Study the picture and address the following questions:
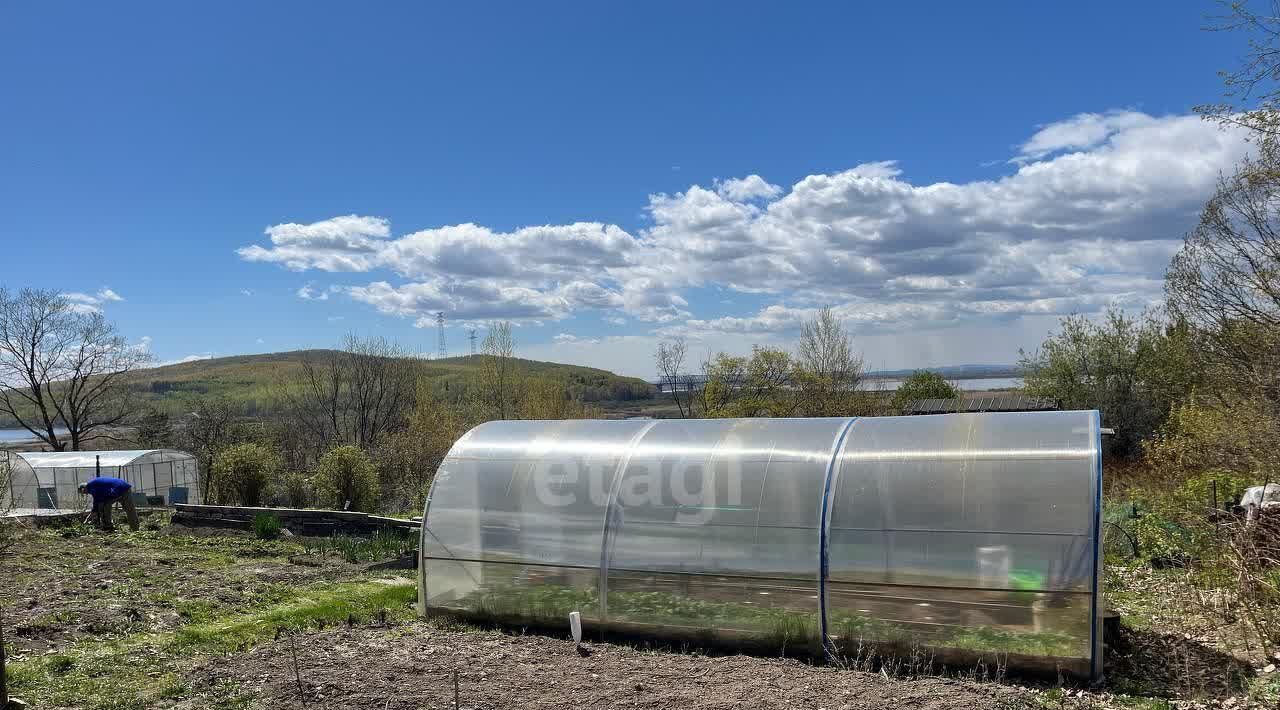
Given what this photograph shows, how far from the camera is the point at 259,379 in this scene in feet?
339

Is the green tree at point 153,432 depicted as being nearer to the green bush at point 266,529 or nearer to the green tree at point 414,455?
the green tree at point 414,455

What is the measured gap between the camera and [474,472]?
10.4 m

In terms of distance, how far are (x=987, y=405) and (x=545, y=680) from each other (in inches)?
1120

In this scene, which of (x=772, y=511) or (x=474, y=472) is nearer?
(x=772, y=511)

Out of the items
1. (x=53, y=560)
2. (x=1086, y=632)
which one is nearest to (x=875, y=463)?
(x=1086, y=632)

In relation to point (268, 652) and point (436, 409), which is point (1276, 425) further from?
point (436, 409)

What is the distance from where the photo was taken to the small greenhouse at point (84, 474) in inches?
922

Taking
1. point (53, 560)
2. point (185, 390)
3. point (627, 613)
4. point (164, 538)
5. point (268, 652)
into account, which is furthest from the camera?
point (185, 390)

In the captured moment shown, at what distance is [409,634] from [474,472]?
2.13m

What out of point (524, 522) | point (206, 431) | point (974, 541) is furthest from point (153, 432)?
point (974, 541)

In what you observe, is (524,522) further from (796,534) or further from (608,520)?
(796,534)

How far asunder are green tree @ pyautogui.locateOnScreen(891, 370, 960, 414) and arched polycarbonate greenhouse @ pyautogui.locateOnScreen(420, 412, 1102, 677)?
1113 inches

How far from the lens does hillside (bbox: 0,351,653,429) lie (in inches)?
2046

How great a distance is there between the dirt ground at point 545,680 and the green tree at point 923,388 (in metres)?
30.0
